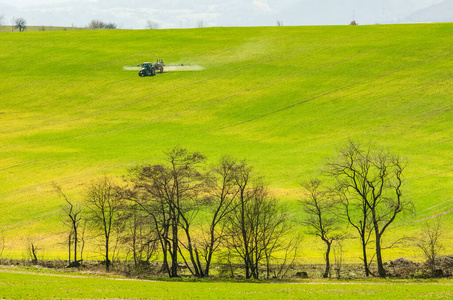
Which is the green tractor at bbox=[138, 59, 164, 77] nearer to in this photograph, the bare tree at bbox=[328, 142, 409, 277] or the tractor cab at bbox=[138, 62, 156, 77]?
the tractor cab at bbox=[138, 62, 156, 77]

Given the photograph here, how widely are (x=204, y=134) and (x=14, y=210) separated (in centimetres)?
3312

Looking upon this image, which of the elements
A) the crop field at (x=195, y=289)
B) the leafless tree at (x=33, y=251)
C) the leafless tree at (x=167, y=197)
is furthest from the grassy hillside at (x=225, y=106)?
the crop field at (x=195, y=289)

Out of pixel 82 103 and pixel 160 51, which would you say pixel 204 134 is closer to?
pixel 82 103

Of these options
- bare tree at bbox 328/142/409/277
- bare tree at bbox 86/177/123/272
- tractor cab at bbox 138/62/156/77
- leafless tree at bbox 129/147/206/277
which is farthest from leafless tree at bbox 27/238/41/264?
tractor cab at bbox 138/62/156/77

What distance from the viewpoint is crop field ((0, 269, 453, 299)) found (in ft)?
106

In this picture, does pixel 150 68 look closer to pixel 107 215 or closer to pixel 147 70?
pixel 147 70

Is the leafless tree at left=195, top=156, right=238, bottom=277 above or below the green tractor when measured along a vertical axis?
below

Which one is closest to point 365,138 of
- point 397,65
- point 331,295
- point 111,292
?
point 397,65

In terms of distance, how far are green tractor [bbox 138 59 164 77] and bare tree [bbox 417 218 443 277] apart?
72236 mm

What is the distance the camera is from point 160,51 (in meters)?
123

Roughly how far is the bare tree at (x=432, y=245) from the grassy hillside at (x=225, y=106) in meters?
2.90

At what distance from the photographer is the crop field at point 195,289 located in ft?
106

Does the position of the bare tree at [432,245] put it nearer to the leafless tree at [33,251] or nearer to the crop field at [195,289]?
the crop field at [195,289]

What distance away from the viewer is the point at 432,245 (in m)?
43.0
